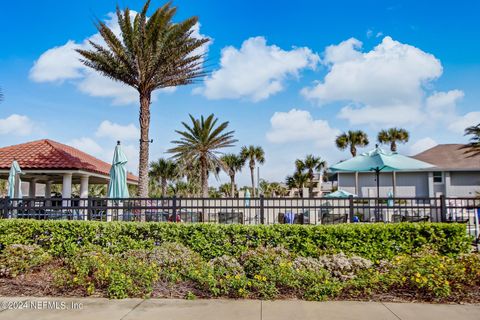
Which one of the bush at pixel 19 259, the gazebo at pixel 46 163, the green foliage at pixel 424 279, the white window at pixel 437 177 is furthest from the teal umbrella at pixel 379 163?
the white window at pixel 437 177

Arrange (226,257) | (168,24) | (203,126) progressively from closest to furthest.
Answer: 1. (226,257)
2. (168,24)
3. (203,126)

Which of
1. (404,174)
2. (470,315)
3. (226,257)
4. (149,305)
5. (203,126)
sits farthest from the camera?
(404,174)

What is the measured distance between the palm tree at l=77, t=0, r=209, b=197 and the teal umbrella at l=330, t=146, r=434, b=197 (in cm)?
742

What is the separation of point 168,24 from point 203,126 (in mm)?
14896

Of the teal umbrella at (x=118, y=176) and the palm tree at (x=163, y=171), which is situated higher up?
the palm tree at (x=163, y=171)

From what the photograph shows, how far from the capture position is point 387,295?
611 cm

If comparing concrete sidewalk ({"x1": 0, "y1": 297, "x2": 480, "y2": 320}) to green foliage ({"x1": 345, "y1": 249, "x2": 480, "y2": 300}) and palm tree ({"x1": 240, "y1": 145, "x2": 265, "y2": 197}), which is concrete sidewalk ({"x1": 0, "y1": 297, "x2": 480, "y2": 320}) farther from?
palm tree ({"x1": 240, "y1": 145, "x2": 265, "y2": 197})

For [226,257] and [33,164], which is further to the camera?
[33,164]

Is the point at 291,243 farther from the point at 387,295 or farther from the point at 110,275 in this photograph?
the point at 110,275

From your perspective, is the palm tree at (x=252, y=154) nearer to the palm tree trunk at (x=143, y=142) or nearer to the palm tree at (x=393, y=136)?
the palm tree at (x=393, y=136)

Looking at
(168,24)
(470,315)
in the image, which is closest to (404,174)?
(168,24)

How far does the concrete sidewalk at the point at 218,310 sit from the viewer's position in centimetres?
524

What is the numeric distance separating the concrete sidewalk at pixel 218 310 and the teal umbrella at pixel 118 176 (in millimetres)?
6074

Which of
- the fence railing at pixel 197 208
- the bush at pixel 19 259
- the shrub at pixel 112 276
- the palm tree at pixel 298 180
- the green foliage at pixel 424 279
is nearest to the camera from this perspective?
the green foliage at pixel 424 279
